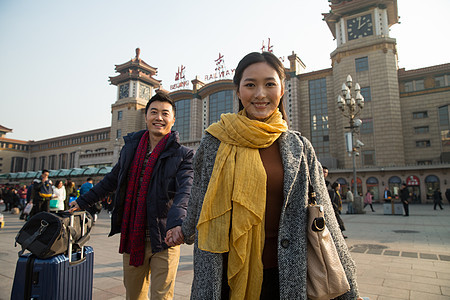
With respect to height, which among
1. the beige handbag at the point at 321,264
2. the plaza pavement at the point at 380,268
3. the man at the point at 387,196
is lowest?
the plaza pavement at the point at 380,268

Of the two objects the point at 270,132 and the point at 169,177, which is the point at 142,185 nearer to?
the point at 169,177

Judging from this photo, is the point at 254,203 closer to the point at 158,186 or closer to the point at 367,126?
the point at 158,186

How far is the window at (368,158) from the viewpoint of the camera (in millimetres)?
29141

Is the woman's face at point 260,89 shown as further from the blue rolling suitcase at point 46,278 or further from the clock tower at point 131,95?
the clock tower at point 131,95

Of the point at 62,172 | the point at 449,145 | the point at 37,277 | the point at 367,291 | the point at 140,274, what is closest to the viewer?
the point at 37,277

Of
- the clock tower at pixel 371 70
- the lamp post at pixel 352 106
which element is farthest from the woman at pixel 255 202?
the clock tower at pixel 371 70

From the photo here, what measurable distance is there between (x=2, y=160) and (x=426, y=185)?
263 feet

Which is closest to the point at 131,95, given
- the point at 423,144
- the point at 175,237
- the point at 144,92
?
the point at 144,92

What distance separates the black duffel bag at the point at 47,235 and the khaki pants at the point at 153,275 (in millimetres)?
487

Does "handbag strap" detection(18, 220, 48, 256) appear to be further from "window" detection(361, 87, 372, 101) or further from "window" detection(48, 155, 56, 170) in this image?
"window" detection(48, 155, 56, 170)

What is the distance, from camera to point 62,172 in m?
35.0

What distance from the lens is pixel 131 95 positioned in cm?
5025

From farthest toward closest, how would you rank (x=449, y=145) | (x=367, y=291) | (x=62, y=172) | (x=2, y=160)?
(x=2, y=160) < (x=62, y=172) < (x=449, y=145) < (x=367, y=291)

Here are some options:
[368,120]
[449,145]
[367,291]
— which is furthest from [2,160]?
[449,145]
